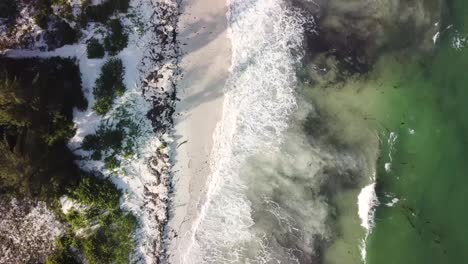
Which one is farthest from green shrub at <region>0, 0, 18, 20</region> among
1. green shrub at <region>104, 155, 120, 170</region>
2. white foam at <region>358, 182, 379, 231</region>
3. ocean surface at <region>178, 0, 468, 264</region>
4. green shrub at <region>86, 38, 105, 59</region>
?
white foam at <region>358, 182, 379, 231</region>

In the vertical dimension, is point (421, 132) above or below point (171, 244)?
above

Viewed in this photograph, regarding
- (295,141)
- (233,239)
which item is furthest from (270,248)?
(295,141)

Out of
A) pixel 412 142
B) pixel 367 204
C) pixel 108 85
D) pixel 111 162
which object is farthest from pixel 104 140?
pixel 412 142

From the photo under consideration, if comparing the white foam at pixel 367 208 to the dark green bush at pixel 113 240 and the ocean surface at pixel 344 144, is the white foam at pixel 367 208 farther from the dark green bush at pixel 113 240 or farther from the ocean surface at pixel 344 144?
the dark green bush at pixel 113 240

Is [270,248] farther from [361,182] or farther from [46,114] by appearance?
[46,114]

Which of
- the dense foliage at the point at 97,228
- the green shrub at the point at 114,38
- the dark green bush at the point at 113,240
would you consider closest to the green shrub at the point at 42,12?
the green shrub at the point at 114,38
